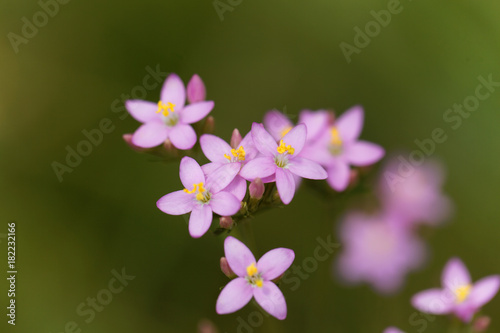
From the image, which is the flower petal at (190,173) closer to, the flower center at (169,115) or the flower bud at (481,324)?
the flower center at (169,115)

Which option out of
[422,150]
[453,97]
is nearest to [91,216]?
[422,150]

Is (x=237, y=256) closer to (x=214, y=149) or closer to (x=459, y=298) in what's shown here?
(x=214, y=149)

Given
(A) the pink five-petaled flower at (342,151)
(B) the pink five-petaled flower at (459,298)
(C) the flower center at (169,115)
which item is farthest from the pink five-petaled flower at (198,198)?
(B) the pink five-petaled flower at (459,298)

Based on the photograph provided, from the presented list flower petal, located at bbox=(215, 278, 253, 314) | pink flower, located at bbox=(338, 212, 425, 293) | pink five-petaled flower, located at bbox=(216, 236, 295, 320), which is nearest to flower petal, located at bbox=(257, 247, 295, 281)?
pink five-petaled flower, located at bbox=(216, 236, 295, 320)

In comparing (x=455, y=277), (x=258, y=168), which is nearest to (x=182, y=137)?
(x=258, y=168)

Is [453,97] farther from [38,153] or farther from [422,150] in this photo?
[38,153]

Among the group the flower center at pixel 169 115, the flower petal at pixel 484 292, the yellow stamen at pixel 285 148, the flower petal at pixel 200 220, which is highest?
the flower center at pixel 169 115

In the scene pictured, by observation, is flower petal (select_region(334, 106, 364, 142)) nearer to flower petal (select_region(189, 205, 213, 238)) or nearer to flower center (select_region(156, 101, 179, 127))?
flower center (select_region(156, 101, 179, 127))

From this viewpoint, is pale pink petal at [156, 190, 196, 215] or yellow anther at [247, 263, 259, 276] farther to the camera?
pale pink petal at [156, 190, 196, 215]
